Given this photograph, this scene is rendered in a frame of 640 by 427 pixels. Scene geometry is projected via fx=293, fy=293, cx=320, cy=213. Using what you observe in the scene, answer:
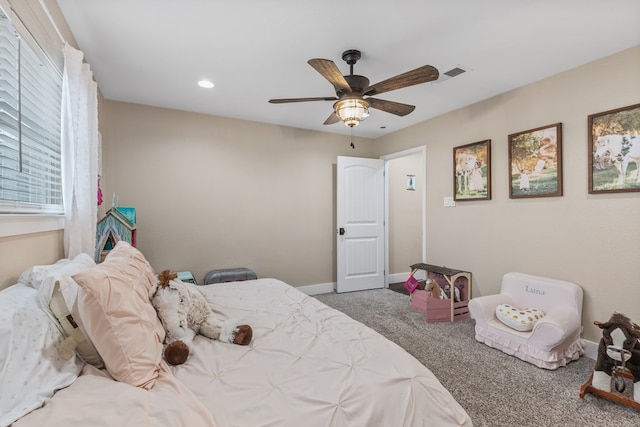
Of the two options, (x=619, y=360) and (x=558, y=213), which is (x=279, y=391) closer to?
(x=619, y=360)

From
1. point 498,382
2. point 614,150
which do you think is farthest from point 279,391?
point 614,150

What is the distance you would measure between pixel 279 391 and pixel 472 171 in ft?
11.0

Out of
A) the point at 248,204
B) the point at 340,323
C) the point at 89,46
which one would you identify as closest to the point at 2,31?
the point at 89,46

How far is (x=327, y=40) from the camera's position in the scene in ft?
7.26

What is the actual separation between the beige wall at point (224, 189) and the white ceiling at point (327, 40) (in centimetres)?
65

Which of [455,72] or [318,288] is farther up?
[455,72]

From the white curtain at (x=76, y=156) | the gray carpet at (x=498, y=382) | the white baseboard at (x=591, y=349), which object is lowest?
the gray carpet at (x=498, y=382)

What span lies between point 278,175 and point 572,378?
12.3ft

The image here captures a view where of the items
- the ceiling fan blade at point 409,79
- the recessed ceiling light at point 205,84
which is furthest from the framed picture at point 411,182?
the recessed ceiling light at point 205,84

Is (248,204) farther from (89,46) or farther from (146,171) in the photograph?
(89,46)

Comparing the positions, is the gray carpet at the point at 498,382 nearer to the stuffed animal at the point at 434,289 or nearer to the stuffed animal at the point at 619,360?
the stuffed animal at the point at 619,360

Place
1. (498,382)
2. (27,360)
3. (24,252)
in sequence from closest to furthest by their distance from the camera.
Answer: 1. (27,360)
2. (24,252)
3. (498,382)

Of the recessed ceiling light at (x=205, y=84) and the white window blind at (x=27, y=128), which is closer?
the white window blind at (x=27, y=128)

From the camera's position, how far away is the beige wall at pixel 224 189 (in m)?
3.54
